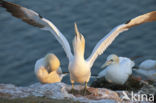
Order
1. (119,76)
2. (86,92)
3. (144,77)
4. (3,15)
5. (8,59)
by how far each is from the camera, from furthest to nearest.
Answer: (3,15) → (8,59) → (144,77) → (119,76) → (86,92)

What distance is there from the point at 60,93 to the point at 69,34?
4988 mm

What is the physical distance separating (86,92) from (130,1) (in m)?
6.21

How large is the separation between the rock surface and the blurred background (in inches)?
134

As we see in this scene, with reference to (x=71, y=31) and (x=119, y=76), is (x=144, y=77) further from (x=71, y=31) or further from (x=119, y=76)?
(x=71, y=31)

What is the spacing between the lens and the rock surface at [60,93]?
5.94 m


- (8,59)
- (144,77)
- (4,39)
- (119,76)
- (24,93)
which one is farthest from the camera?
(4,39)

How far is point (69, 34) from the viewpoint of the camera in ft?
36.2

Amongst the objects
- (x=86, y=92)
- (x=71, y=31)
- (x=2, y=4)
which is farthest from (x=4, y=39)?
(x=86, y=92)

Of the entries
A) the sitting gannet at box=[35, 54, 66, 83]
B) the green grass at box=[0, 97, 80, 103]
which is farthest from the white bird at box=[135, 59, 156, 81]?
the green grass at box=[0, 97, 80, 103]

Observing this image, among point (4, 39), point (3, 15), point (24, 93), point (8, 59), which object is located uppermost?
point (3, 15)

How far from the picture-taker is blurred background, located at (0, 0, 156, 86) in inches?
407

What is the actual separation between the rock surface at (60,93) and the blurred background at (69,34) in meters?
3.41

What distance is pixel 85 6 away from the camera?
12.1 metres

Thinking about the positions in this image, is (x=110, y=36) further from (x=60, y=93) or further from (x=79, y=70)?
(x=60, y=93)
